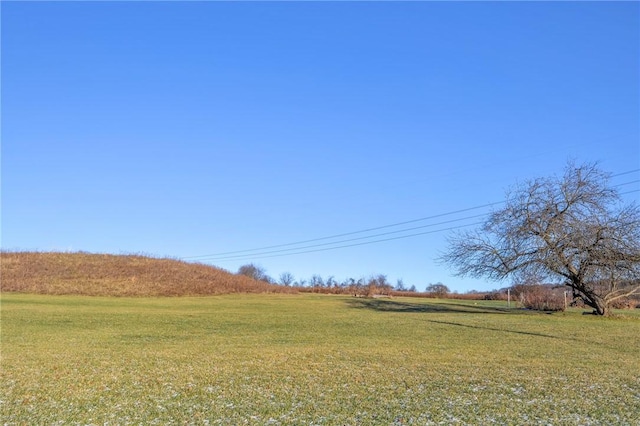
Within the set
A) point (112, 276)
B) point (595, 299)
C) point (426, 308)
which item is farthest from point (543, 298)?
point (112, 276)

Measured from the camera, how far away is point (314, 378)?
9.05 m

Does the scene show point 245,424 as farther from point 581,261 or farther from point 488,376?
point 581,261

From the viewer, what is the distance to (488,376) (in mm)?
9258

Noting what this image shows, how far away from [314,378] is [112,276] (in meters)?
44.4

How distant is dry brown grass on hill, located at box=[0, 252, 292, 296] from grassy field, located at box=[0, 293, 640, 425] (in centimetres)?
2763

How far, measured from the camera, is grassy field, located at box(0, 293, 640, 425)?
6.53 metres

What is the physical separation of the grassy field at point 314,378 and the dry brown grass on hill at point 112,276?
27.6 m

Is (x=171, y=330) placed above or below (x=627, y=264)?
below

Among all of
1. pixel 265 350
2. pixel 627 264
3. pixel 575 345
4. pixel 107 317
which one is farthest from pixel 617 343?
pixel 107 317

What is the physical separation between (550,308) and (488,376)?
2909 cm

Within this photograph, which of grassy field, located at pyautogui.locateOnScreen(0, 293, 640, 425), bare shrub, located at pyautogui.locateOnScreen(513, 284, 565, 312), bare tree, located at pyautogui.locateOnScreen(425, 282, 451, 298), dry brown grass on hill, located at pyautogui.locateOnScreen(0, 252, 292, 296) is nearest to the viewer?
grassy field, located at pyautogui.locateOnScreen(0, 293, 640, 425)

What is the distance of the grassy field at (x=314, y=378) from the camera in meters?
6.53

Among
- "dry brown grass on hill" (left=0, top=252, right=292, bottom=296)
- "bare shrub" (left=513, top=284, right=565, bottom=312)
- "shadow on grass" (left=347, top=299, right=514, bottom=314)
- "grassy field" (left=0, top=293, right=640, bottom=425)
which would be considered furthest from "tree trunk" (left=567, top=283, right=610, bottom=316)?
"dry brown grass on hill" (left=0, top=252, right=292, bottom=296)

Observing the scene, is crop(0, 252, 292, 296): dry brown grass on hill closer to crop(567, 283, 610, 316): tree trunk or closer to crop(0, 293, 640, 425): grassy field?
crop(0, 293, 640, 425): grassy field
